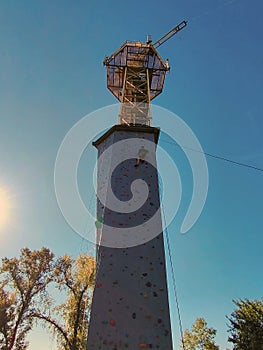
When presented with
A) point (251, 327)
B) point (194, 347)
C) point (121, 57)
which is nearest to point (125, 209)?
point (121, 57)

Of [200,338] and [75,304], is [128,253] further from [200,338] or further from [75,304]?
[200,338]

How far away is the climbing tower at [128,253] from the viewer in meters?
3.45

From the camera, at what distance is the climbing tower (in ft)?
11.3

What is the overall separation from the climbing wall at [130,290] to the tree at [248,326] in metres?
15.8

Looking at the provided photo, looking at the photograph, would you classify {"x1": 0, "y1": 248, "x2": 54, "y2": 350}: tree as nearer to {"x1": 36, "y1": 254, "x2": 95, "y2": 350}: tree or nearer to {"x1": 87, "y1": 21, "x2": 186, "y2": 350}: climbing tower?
{"x1": 36, "y1": 254, "x2": 95, "y2": 350}: tree

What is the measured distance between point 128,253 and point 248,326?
17.7 metres

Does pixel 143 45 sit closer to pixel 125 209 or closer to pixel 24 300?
pixel 125 209

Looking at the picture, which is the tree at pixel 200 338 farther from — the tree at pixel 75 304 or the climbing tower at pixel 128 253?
the climbing tower at pixel 128 253

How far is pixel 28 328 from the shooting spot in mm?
16188

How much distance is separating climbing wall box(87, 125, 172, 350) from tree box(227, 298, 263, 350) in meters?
15.8

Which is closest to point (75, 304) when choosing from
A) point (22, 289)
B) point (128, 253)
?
point (22, 289)

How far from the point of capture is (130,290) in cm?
378

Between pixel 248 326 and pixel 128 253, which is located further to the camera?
pixel 248 326

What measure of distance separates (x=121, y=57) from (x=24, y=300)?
15.6m
